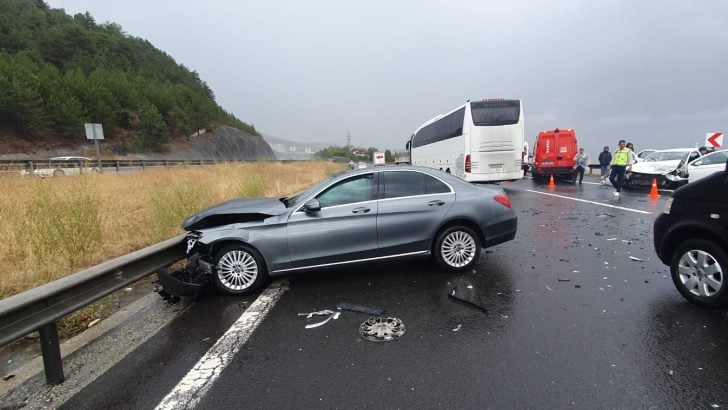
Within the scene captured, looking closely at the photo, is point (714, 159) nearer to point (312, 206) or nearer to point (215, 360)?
point (312, 206)

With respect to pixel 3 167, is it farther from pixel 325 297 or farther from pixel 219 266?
pixel 325 297

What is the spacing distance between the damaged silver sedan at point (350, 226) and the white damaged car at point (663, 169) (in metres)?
13.4

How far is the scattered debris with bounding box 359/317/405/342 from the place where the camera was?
11.1ft

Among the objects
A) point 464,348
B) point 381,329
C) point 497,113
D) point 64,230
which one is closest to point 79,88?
point 497,113

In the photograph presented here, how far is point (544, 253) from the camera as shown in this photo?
6.12 metres

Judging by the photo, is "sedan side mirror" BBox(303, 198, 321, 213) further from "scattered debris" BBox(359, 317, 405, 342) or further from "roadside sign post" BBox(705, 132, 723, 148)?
"roadside sign post" BBox(705, 132, 723, 148)

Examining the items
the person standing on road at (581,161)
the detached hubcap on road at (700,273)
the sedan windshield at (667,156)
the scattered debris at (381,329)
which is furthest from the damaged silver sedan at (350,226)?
the person standing on road at (581,161)

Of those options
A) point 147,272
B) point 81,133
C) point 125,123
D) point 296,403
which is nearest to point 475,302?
point 296,403

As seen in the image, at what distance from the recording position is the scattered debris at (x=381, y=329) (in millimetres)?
3398

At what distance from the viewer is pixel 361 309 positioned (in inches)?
158

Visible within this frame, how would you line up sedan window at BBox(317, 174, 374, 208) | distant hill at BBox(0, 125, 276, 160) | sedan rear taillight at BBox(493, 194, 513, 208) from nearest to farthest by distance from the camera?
sedan window at BBox(317, 174, 374, 208)
sedan rear taillight at BBox(493, 194, 513, 208)
distant hill at BBox(0, 125, 276, 160)

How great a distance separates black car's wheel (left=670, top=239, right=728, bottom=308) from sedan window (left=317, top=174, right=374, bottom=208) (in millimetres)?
3604

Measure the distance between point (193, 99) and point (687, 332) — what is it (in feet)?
319

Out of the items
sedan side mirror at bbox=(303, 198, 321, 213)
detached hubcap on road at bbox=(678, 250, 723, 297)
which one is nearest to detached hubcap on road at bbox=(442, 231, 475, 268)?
sedan side mirror at bbox=(303, 198, 321, 213)
